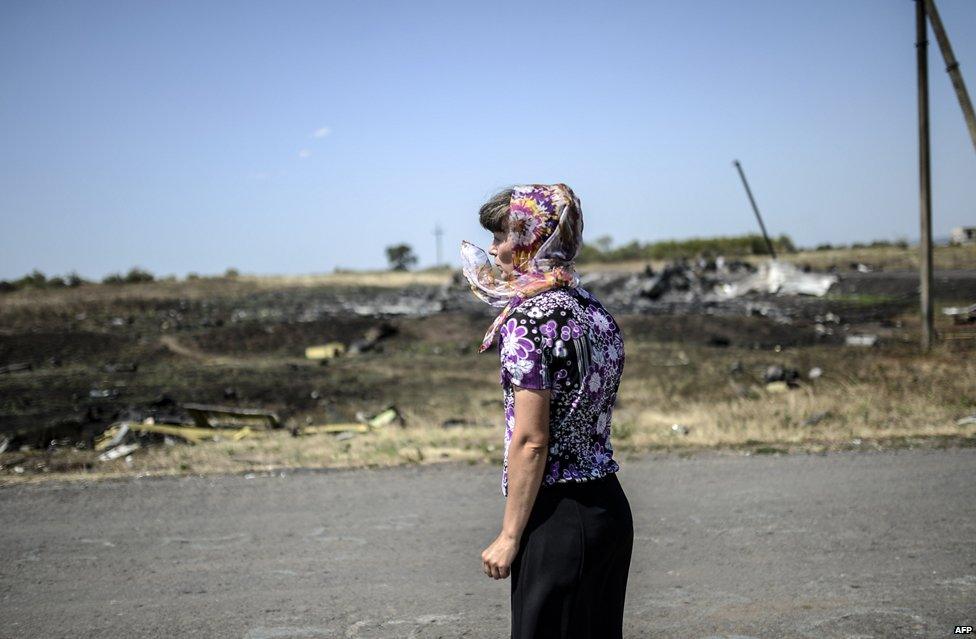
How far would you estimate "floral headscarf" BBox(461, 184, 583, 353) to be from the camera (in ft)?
9.91

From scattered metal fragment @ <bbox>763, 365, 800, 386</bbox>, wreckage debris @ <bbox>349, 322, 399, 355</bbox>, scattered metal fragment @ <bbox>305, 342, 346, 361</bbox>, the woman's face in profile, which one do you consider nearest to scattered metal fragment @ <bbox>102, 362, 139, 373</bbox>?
scattered metal fragment @ <bbox>305, 342, 346, 361</bbox>

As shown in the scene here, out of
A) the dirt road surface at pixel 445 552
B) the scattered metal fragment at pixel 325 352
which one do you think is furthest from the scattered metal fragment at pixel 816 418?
the scattered metal fragment at pixel 325 352

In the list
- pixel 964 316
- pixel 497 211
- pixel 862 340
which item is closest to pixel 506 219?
pixel 497 211

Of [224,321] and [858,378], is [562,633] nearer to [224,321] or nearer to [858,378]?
[858,378]

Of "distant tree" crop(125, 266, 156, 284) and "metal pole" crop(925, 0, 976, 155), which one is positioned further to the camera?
"distant tree" crop(125, 266, 156, 284)

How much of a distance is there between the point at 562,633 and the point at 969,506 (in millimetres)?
5177

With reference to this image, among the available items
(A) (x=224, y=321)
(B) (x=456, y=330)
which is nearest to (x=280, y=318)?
(A) (x=224, y=321)

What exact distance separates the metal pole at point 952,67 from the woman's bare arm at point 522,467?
11.9m

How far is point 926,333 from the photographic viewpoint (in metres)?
16.2

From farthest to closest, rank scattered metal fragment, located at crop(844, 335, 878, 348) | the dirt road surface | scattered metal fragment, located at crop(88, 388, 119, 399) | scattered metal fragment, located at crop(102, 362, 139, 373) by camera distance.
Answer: scattered metal fragment, located at crop(102, 362, 139, 373)
scattered metal fragment, located at crop(844, 335, 878, 348)
scattered metal fragment, located at crop(88, 388, 119, 399)
the dirt road surface

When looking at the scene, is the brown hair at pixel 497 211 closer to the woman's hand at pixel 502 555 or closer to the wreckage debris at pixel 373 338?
the woman's hand at pixel 502 555

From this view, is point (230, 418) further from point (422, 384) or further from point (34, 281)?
point (34, 281)

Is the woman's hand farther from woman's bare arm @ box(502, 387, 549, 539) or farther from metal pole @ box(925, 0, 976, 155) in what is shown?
metal pole @ box(925, 0, 976, 155)

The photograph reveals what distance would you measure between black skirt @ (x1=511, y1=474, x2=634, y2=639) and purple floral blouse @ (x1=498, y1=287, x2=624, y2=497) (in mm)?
73
